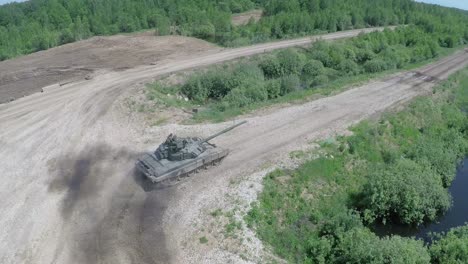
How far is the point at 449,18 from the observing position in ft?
295

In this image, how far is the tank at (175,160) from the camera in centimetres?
2477

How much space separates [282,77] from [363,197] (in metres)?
21.3

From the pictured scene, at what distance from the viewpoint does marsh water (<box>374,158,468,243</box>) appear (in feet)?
81.7

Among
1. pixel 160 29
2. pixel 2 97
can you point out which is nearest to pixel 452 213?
pixel 2 97

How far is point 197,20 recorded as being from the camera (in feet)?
228

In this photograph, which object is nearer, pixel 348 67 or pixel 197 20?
pixel 348 67

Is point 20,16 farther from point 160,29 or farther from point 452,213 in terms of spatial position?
point 452,213

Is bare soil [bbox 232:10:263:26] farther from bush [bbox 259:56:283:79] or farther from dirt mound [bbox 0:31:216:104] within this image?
bush [bbox 259:56:283:79]

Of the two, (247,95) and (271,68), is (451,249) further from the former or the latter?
(271,68)

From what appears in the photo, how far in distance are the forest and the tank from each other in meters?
34.8

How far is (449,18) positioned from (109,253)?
9026 centimetres

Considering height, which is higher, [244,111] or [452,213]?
[244,111]

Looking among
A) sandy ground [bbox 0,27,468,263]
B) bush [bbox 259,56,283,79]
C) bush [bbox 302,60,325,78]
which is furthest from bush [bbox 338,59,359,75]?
sandy ground [bbox 0,27,468,263]

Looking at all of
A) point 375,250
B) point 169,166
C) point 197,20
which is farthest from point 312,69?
point 375,250
